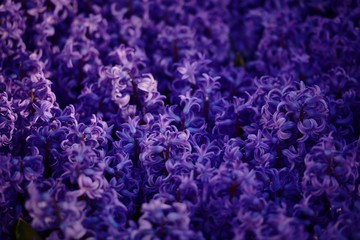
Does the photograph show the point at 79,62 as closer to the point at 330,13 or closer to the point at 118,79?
the point at 118,79

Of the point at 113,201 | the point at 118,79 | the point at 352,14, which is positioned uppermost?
the point at 352,14

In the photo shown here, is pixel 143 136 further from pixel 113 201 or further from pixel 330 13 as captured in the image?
pixel 330 13

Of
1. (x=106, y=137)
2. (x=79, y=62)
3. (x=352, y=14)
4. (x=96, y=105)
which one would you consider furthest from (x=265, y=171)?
(x=352, y=14)

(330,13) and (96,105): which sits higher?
(330,13)

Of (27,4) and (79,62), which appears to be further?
(27,4)

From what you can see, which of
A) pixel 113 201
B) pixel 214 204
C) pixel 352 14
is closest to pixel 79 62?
pixel 113 201

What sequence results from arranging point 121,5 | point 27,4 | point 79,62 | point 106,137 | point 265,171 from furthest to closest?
point 121,5, point 27,4, point 79,62, point 106,137, point 265,171

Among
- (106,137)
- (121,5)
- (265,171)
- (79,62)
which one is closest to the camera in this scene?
(265,171)
